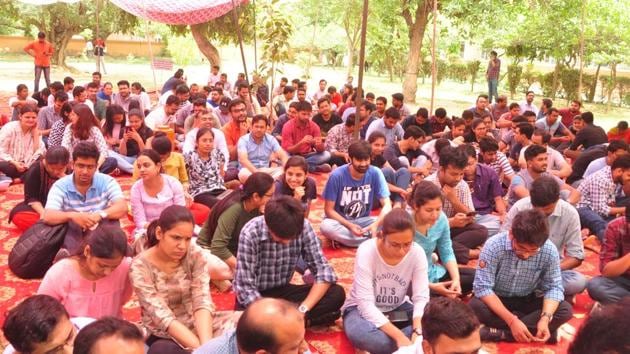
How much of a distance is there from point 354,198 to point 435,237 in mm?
1338

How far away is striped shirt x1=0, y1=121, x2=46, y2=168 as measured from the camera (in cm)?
650

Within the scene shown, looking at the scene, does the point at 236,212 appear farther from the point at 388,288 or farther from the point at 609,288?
the point at 609,288

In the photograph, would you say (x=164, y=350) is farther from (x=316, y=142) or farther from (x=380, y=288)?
(x=316, y=142)

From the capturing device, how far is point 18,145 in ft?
21.5

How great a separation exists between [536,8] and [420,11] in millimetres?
3432

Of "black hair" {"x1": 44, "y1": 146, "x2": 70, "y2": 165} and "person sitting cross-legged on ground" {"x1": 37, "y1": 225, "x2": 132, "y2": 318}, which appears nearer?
"person sitting cross-legged on ground" {"x1": 37, "y1": 225, "x2": 132, "y2": 318}

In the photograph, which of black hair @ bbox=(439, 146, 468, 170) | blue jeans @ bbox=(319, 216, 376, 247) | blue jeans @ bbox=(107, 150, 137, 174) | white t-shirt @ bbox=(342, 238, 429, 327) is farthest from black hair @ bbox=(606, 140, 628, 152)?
blue jeans @ bbox=(107, 150, 137, 174)

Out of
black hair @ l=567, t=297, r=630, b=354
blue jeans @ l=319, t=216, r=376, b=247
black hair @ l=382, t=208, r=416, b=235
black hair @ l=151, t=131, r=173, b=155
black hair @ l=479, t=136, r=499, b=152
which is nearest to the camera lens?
black hair @ l=567, t=297, r=630, b=354

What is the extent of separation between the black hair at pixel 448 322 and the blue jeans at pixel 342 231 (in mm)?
2753

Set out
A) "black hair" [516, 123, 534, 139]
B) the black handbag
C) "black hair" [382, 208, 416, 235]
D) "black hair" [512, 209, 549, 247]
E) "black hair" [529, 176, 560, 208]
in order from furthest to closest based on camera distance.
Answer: "black hair" [516, 123, 534, 139]
the black handbag
"black hair" [529, 176, 560, 208]
"black hair" [512, 209, 549, 247]
"black hair" [382, 208, 416, 235]

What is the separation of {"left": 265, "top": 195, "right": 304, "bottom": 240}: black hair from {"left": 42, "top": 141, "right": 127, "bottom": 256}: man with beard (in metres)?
1.63

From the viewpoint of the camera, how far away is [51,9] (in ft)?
79.9

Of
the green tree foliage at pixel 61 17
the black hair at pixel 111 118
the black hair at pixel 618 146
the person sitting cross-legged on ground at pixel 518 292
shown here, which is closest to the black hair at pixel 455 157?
the person sitting cross-legged on ground at pixel 518 292

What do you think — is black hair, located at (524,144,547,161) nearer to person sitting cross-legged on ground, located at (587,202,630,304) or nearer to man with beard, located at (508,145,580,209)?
man with beard, located at (508,145,580,209)
